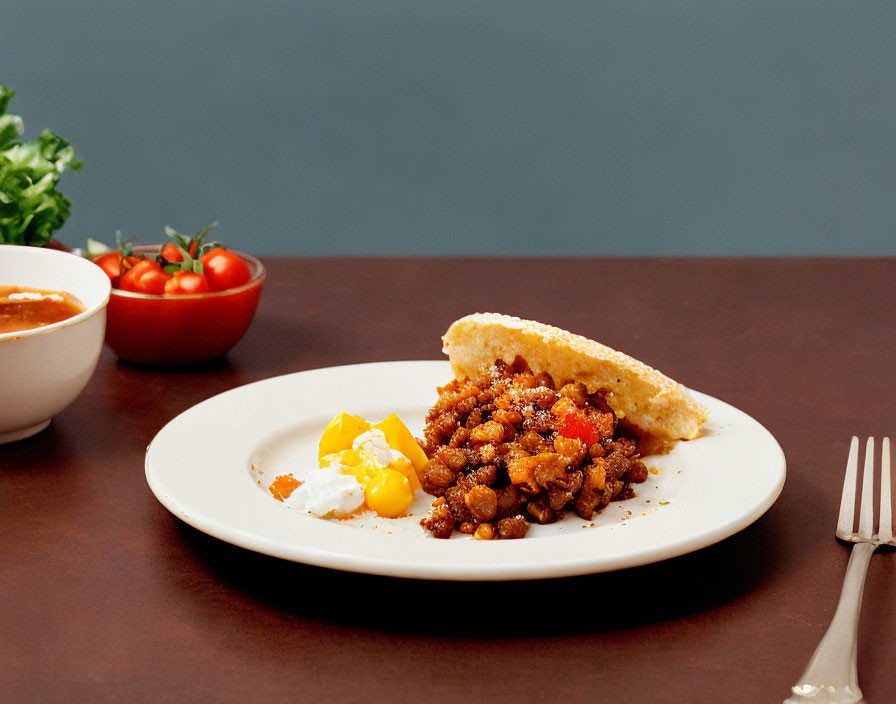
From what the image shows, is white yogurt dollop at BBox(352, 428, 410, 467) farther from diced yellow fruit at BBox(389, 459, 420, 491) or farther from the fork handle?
the fork handle

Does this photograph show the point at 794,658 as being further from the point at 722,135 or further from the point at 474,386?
the point at 722,135

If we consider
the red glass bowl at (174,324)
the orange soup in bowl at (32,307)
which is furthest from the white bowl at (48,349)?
the red glass bowl at (174,324)

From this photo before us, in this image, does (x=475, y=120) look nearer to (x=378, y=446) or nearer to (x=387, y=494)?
(x=378, y=446)

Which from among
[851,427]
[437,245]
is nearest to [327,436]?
[851,427]

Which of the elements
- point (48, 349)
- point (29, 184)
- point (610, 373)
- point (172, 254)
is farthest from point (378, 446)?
point (29, 184)

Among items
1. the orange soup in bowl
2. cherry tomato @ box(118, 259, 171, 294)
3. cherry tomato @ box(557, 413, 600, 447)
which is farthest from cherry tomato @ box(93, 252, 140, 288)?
cherry tomato @ box(557, 413, 600, 447)

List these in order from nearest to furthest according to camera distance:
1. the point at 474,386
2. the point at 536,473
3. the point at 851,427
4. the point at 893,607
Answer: the point at 893,607, the point at 536,473, the point at 474,386, the point at 851,427

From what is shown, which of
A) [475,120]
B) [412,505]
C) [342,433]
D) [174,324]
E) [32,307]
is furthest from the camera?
[475,120]
